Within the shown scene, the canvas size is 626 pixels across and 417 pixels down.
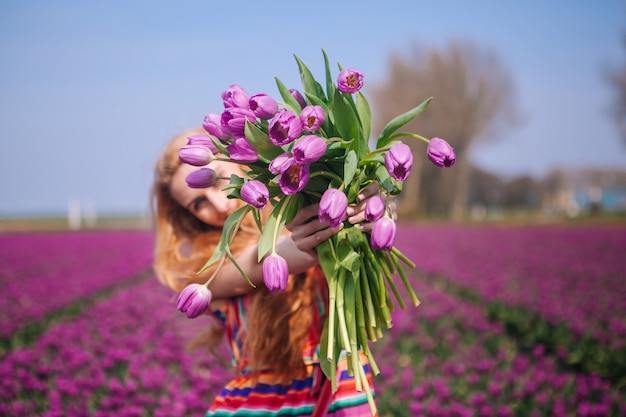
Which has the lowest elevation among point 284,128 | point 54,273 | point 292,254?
point 54,273

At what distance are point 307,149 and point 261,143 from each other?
0.15m

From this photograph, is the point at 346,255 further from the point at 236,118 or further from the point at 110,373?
the point at 110,373

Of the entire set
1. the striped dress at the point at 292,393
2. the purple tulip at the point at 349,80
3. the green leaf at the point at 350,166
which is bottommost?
the striped dress at the point at 292,393

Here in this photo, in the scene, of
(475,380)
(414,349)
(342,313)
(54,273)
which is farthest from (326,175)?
(54,273)

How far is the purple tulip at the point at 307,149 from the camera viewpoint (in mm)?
1233

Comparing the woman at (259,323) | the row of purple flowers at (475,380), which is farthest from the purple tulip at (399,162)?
the row of purple flowers at (475,380)

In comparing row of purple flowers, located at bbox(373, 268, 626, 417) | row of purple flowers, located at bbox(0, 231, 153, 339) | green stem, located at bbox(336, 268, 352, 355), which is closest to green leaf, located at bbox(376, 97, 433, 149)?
green stem, located at bbox(336, 268, 352, 355)

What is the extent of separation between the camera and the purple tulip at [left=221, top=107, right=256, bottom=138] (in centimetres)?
134

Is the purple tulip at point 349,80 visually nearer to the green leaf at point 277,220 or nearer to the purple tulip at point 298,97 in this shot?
the purple tulip at point 298,97

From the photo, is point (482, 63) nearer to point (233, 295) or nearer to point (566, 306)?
point (566, 306)

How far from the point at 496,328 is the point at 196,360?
240cm

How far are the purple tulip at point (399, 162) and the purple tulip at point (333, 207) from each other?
0.11m

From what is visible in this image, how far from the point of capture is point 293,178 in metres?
1.32

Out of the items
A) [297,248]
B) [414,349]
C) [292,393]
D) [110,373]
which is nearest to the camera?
[297,248]
